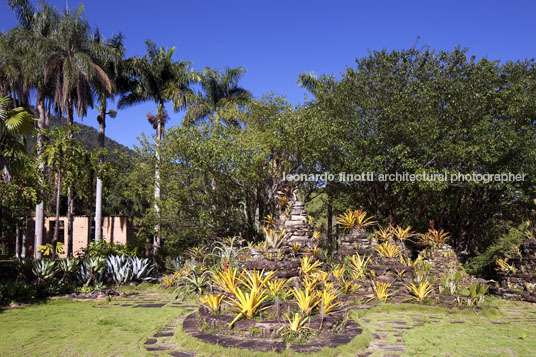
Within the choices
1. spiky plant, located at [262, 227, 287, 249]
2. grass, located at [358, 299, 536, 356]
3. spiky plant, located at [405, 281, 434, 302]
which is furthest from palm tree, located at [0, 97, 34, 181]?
spiky plant, located at [405, 281, 434, 302]

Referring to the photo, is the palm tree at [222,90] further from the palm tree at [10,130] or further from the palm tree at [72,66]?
the palm tree at [10,130]

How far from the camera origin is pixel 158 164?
16516 millimetres

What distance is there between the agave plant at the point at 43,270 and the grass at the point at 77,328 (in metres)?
1.37

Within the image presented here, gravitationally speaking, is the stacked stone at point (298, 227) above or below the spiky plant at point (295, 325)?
above

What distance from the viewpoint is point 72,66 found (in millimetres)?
17406

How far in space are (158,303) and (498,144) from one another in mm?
13291

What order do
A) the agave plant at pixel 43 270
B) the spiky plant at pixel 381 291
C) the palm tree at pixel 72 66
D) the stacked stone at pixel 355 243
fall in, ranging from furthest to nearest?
the palm tree at pixel 72 66 < the stacked stone at pixel 355 243 < the agave plant at pixel 43 270 < the spiky plant at pixel 381 291

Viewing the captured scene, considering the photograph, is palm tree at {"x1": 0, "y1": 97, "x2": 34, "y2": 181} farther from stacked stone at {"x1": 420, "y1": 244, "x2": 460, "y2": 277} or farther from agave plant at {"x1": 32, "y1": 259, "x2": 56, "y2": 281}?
stacked stone at {"x1": 420, "y1": 244, "x2": 460, "y2": 277}

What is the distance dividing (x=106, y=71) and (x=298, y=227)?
624 inches

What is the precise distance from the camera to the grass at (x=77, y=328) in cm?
593

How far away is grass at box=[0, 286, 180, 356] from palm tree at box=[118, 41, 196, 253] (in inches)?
578

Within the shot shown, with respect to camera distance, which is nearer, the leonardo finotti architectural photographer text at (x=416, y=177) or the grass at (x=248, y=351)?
the grass at (x=248, y=351)

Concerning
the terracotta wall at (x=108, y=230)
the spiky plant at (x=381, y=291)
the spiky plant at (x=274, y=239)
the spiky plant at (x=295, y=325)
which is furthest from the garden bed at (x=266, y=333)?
the terracotta wall at (x=108, y=230)

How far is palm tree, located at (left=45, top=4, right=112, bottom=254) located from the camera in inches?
683
